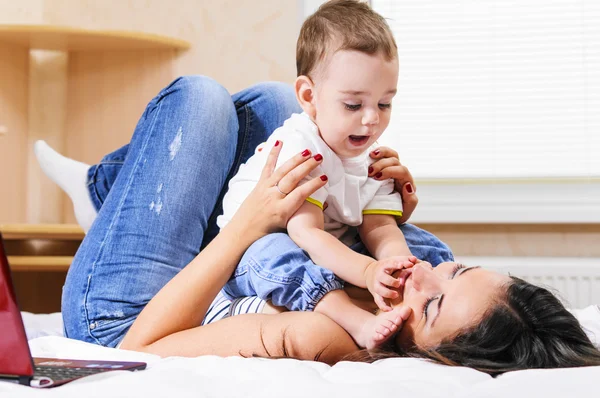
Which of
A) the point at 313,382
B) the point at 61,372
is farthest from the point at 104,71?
the point at 313,382

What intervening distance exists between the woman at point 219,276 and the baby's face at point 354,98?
85 mm

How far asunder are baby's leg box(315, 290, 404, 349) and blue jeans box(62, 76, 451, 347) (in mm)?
354

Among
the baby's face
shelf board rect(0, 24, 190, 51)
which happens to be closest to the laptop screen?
the baby's face

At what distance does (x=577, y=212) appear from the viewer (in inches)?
104

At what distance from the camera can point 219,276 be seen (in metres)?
1.18

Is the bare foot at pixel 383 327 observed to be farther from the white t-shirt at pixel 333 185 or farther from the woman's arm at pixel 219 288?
the white t-shirt at pixel 333 185

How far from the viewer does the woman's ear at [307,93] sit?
1.30 metres

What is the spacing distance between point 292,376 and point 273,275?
36cm

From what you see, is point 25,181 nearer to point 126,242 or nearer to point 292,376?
point 126,242

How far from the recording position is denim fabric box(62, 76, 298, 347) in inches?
54.9

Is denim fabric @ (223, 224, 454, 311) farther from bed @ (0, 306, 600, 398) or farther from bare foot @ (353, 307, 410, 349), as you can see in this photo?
bed @ (0, 306, 600, 398)

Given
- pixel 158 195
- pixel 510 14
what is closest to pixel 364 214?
pixel 158 195

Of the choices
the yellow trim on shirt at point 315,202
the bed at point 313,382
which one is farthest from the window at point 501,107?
the bed at point 313,382

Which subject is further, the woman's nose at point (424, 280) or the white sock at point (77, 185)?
the white sock at point (77, 185)
